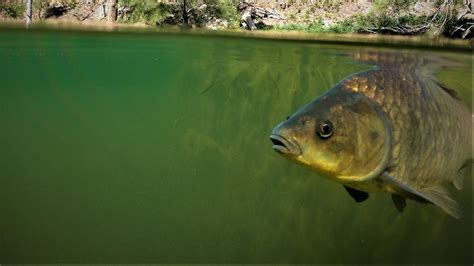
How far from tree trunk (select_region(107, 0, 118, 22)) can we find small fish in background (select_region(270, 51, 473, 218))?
21.1 meters

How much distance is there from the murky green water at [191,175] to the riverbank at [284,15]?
1417mm

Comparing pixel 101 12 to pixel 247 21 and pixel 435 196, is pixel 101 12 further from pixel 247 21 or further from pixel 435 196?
pixel 435 196

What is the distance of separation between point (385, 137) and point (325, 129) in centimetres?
39

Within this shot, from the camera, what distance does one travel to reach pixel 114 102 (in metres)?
35.5

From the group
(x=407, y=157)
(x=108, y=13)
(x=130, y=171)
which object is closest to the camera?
(x=407, y=157)

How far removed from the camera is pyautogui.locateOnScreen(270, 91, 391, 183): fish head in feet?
8.96

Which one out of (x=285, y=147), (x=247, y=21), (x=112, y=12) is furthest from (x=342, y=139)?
(x=112, y=12)

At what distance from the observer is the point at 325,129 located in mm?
2830

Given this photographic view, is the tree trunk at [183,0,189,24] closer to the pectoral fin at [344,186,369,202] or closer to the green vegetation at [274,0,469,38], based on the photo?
the green vegetation at [274,0,469,38]

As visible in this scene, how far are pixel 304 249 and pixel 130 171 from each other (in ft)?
24.5

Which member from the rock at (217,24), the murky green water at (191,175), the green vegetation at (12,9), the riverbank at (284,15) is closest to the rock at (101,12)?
the riverbank at (284,15)

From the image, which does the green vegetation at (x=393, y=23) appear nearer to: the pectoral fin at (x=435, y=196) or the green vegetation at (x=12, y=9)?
the green vegetation at (x=12, y=9)

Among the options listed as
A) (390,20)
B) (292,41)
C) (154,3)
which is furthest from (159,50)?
(390,20)

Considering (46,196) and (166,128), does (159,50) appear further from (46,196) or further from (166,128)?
(46,196)
